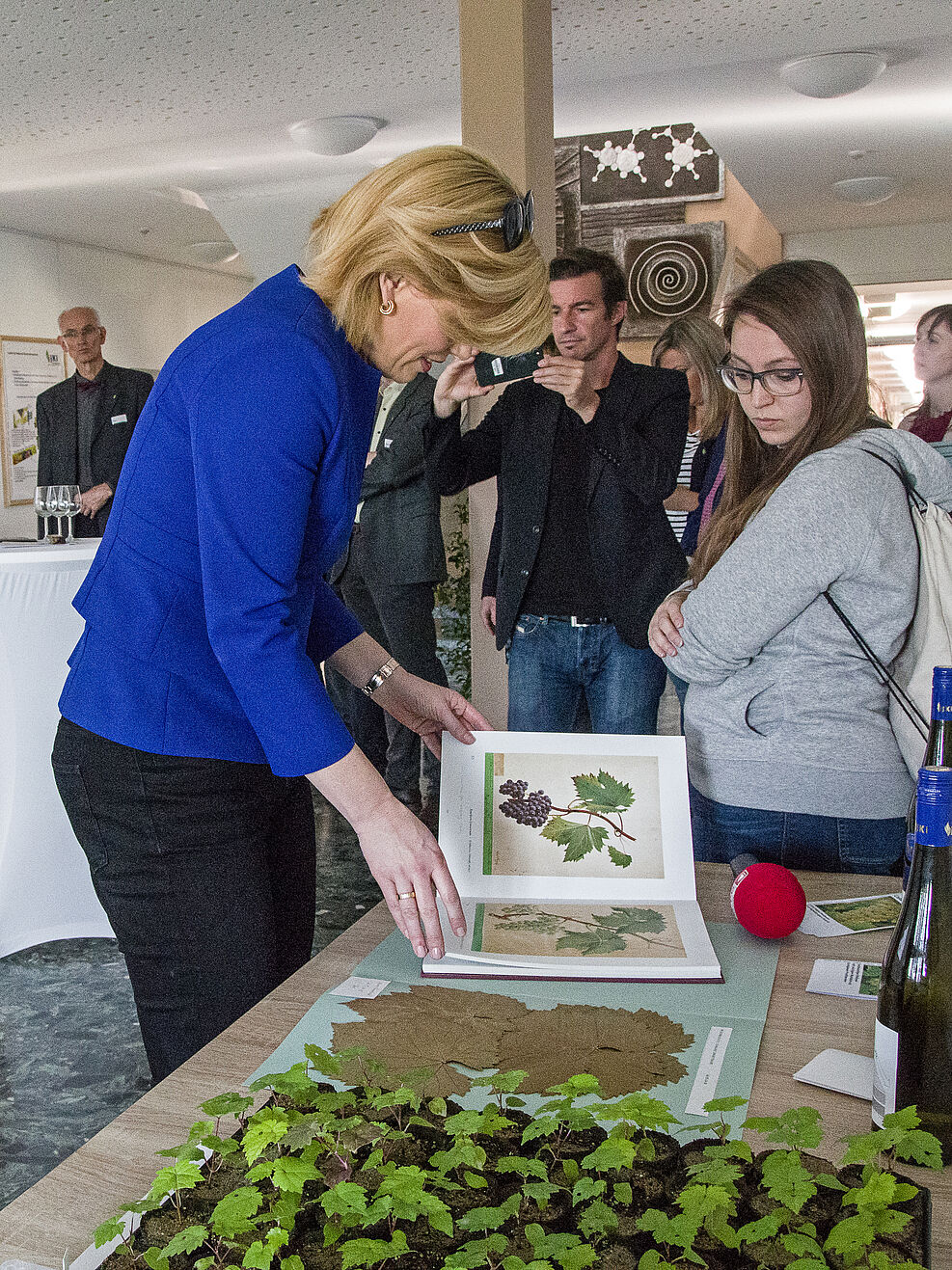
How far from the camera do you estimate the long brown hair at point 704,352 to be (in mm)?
3068

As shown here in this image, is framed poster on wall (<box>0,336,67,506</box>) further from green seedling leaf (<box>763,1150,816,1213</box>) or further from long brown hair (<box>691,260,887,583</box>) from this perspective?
green seedling leaf (<box>763,1150,816,1213</box>)

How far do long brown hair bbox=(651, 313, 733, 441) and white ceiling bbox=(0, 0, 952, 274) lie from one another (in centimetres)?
105

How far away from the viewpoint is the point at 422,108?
4.74m

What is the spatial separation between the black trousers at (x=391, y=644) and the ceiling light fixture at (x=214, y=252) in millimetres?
5809

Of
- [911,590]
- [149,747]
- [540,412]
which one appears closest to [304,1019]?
[149,747]

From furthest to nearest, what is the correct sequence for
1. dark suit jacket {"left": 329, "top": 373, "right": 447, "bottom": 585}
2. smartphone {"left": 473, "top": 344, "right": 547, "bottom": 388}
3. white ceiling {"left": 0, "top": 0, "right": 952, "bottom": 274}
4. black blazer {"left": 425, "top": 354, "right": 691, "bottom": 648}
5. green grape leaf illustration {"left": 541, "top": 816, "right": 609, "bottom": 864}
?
white ceiling {"left": 0, "top": 0, "right": 952, "bottom": 274} → dark suit jacket {"left": 329, "top": 373, "right": 447, "bottom": 585} → black blazer {"left": 425, "top": 354, "right": 691, "bottom": 648} → smartphone {"left": 473, "top": 344, "right": 547, "bottom": 388} → green grape leaf illustration {"left": 541, "top": 816, "right": 609, "bottom": 864}

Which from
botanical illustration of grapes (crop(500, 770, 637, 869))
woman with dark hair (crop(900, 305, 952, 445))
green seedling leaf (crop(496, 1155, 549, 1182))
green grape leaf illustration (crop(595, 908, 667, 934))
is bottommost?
green grape leaf illustration (crop(595, 908, 667, 934))

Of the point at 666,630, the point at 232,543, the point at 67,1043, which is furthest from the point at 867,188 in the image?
the point at 232,543

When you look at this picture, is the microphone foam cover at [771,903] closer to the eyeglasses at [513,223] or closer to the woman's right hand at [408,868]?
the woman's right hand at [408,868]

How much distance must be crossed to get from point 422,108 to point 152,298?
5.33m

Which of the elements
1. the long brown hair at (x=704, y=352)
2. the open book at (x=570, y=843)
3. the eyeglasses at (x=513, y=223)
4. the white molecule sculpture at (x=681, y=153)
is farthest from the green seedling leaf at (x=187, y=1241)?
the white molecule sculpture at (x=681, y=153)

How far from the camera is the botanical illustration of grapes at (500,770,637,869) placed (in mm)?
1194

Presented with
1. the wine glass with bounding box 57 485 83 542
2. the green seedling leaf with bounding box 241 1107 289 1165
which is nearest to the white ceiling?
the wine glass with bounding box 57 485 83 542

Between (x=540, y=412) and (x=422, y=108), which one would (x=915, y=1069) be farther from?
(x=422, y=108)
